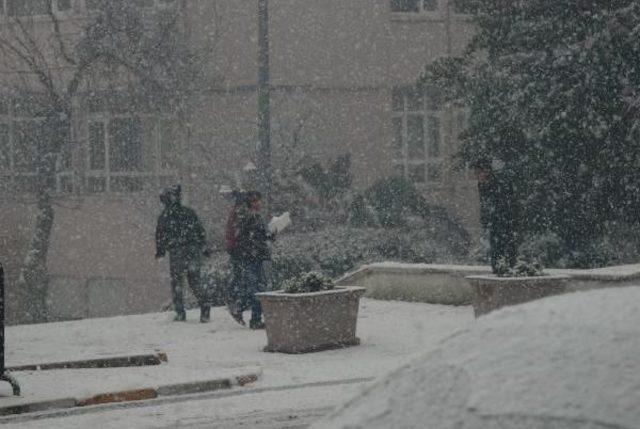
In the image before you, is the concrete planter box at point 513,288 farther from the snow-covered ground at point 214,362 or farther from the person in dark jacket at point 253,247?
the person in dark jacket at point 253,247

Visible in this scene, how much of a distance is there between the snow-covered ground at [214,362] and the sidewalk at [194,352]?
0.01m

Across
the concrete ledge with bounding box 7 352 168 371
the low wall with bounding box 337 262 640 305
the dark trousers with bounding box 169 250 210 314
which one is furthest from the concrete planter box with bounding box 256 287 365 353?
the dark trousers with bounding box 169 250 210 314

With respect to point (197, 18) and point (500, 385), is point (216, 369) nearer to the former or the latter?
point (500, 385)

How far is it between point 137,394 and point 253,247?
5.65 metres

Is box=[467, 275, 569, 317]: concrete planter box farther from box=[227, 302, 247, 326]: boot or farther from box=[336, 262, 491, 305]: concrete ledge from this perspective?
box=[227, 302, 247, 326]: boot

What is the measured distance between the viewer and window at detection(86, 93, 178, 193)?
3150 centimetres

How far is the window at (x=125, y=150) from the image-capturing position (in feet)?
103

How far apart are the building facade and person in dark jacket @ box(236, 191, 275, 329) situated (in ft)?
40.7

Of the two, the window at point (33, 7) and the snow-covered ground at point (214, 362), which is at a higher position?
the window at point (33, 7)

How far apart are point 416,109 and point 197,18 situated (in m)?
5.64

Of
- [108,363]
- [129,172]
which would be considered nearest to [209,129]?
[129,172]

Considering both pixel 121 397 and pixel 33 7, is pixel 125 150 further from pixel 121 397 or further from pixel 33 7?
pixel 121 397

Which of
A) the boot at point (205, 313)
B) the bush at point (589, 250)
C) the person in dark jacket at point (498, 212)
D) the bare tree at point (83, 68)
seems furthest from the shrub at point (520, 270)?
the bare tree at point (83, 68)

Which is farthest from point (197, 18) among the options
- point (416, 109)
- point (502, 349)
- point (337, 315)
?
point (502, 349)
